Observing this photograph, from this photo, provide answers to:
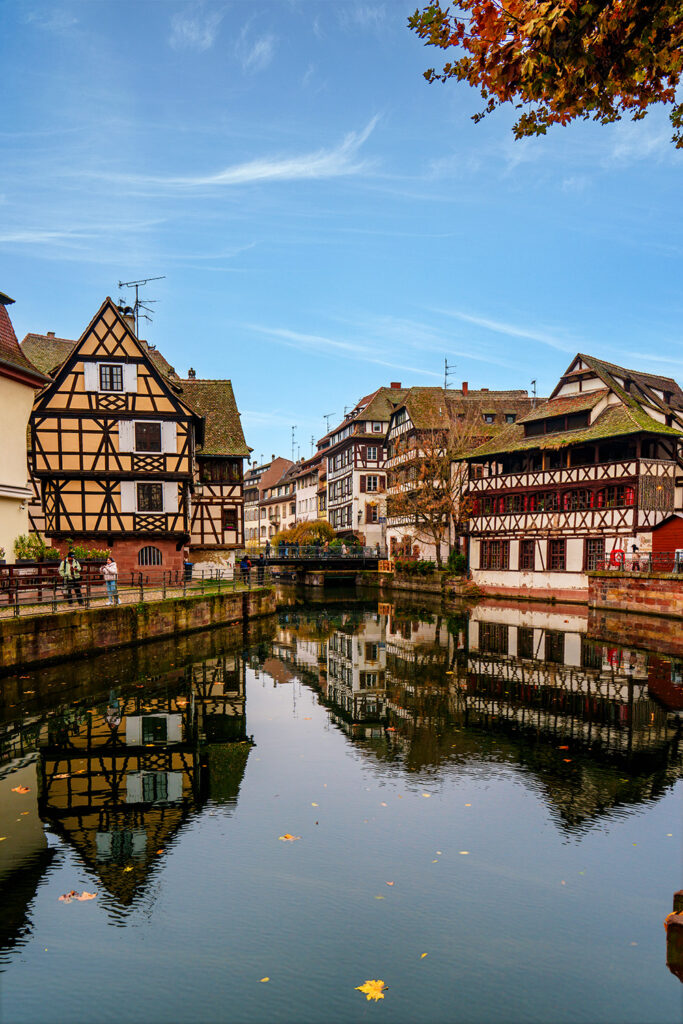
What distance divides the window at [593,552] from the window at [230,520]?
68.9 feet

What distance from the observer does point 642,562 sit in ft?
107

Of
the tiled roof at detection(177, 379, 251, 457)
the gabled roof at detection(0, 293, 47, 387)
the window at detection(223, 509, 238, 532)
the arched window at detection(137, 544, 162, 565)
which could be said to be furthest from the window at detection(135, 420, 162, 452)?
the gabled roof at detection(0, 293, 47, 387)

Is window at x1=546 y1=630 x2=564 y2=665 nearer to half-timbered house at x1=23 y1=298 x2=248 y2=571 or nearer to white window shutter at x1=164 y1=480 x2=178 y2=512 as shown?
half-timbered house at x1=23 y1=298 x2=248 y2=571

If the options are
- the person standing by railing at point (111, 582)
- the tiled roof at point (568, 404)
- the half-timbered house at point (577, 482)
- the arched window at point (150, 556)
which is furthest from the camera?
the tiled roof at point (568, 404)

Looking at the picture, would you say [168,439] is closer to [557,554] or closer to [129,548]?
[129,548]

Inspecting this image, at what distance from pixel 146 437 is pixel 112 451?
174cm

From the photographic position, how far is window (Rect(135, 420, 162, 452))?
107ft

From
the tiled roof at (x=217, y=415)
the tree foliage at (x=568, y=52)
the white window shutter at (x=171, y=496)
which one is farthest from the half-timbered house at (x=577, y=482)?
the tree foliage at (x=568, y=52)

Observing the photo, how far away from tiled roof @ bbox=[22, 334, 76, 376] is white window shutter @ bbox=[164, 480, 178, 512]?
33.5 feet

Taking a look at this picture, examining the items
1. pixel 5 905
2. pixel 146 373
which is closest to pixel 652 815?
pixel 5 905

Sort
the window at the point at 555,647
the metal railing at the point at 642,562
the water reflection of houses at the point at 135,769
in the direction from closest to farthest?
the water reflection of houses at the point at 135,769
the window at the point at 555,647
the metal railing at the point at 642,562

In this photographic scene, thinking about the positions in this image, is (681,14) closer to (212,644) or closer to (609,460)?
(212,644)

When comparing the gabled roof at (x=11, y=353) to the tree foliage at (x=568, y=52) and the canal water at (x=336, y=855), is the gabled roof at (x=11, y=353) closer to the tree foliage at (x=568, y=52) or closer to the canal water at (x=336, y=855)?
the canal water at (x=336, y=855)

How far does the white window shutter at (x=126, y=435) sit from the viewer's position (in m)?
32.4
